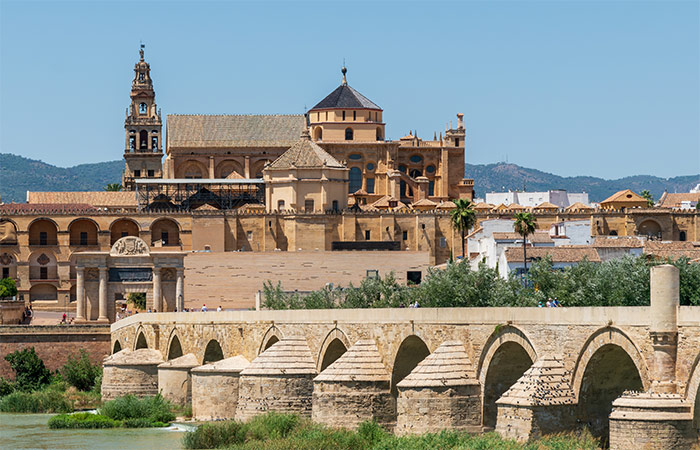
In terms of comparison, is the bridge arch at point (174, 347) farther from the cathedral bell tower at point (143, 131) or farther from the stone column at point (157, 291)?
the cathedral bell tower at point (143, 131)

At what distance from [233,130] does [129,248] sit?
127 ft

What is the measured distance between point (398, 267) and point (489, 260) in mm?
12377

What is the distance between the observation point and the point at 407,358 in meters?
38.5

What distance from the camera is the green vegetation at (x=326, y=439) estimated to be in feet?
99.6

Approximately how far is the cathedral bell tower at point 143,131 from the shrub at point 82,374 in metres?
50.6

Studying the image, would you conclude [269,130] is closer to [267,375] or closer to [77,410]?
[77,410]

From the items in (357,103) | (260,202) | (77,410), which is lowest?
(77,410)

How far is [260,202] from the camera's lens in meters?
97.8

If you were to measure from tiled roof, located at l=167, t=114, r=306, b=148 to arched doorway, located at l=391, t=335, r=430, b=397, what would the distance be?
231 feet

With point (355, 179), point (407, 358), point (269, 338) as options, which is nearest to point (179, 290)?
point (269, 338)

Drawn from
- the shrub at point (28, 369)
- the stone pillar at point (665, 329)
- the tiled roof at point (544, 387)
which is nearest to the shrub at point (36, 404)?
the shrub at point (28, 369)

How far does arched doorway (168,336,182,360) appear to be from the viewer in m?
56.3

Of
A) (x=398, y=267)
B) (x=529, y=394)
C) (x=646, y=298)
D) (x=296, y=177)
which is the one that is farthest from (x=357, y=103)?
(x=529, y=394)

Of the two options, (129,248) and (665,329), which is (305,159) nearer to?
(129,248)
